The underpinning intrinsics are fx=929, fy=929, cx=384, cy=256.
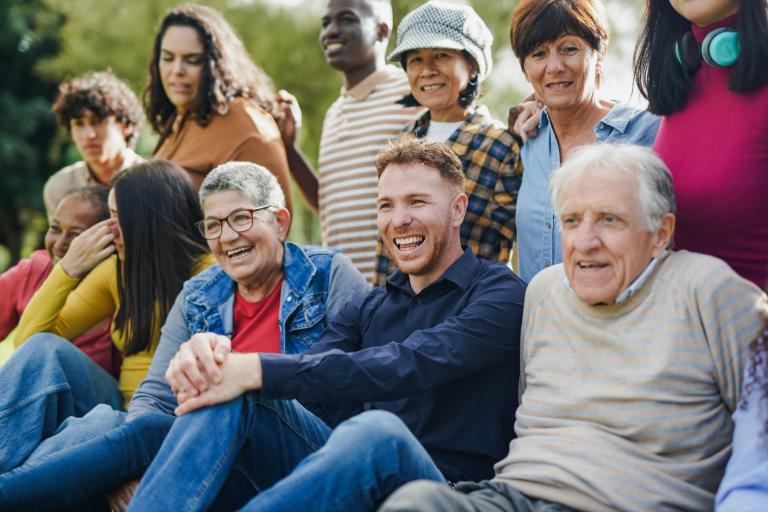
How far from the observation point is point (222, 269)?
4.16 metres

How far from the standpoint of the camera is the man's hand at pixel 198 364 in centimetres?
298

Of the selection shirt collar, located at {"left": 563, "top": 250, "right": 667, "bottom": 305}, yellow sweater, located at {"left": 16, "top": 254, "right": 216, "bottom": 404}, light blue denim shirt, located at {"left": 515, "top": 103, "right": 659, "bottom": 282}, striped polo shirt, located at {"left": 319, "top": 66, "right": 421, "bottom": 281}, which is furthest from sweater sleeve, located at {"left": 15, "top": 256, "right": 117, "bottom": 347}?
shirt collar, located at {"left": 563, "top": 250, "right": 667, "bottom": 305}

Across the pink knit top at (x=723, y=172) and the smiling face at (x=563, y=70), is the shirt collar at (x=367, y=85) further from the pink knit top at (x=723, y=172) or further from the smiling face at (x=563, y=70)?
the pink knit top at (x=723, y=172)

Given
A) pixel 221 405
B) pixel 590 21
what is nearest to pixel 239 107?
pixel 590 21

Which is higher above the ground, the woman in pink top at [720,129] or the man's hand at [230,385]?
the woman in pink top at [720,129]

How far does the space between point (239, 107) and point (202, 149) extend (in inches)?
12.9

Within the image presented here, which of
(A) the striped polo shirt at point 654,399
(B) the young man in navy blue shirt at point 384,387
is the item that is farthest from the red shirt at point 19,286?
(A) the striped polo shirt at point 654,399

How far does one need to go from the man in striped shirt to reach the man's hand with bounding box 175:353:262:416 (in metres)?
2.08

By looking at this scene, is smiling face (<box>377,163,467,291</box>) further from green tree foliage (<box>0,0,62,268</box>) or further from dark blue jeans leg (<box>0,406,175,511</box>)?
green tree foliage (<box>0,0,62,268</box>)

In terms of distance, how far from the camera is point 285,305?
13.0 feet

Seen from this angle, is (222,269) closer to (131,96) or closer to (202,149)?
(202,149)

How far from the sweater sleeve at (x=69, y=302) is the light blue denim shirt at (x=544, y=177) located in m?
2.01

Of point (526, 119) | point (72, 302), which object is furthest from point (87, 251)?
point (526, 119)

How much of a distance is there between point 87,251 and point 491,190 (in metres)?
1.99
